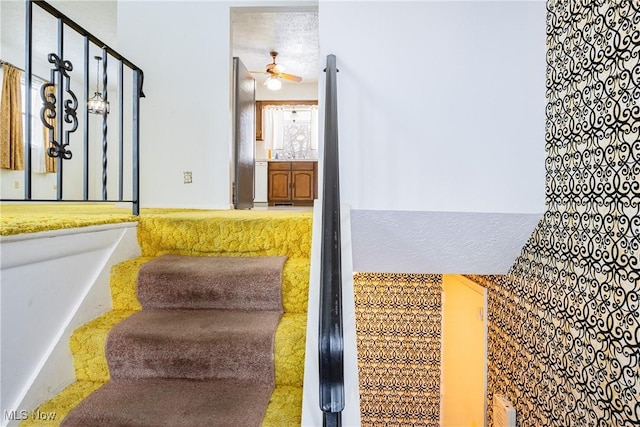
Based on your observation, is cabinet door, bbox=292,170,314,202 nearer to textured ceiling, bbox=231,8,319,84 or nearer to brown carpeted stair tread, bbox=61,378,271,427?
textured ceiling, bbox=231,8,319,84

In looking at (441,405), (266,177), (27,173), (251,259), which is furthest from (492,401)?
(266,177)

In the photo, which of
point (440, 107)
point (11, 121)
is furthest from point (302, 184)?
point (440, 107)

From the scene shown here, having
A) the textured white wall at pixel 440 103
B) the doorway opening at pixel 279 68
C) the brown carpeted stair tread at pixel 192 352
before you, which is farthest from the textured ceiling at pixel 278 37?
the brown carpeted stair tread at pixel 192 352

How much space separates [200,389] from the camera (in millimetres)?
1247

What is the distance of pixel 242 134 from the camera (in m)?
4.12

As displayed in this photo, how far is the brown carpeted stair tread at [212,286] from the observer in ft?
5.04

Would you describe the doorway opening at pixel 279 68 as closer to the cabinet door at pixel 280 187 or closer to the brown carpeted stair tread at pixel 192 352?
the cabinet door at pixel 280 187

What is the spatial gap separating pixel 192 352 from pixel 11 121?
5.88 meters

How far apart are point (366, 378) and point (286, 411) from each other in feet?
10.5

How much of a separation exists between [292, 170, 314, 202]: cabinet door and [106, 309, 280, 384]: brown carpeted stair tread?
6.03 metres

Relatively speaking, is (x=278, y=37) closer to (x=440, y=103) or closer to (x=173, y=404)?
(x=440, y=103)

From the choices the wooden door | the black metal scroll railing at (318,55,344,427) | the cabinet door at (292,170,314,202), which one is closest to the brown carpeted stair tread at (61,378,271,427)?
the black metal scroll railing at (318,55,344,427)

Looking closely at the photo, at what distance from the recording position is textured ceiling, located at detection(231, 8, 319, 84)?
4.29 metres

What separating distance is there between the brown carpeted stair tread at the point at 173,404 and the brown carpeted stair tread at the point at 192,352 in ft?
0.11
